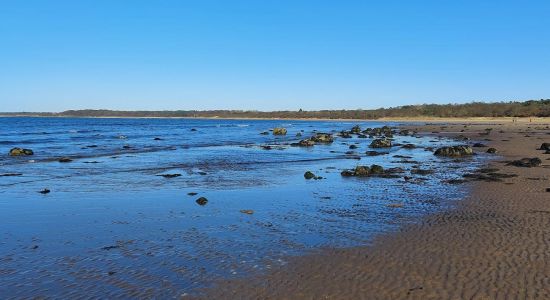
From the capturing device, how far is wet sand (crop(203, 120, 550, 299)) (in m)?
7.45

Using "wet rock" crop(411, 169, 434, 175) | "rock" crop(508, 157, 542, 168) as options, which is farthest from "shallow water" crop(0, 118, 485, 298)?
"rock" crop(508, 157, 542, 168)

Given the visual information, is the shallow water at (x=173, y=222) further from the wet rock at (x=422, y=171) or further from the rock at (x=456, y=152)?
the rock at (x=456, y=152)

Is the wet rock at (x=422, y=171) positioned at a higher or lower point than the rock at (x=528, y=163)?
lower

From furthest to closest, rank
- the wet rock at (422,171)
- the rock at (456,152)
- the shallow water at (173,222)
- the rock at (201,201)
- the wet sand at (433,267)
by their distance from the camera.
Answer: the rock at (456,152), the wet rock at (422,171), the rock at (201,201), the shallow water at (173,222), the wet sand at (433,267)

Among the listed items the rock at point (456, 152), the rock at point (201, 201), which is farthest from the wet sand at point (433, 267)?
the rock at point (456, 152)

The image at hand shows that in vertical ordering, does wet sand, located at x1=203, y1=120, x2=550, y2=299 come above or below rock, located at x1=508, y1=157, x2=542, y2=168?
below

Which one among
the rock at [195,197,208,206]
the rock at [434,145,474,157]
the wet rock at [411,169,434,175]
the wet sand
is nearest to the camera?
the wet sand

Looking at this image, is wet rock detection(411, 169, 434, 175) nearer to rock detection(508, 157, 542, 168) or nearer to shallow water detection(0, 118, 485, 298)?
shallow water detection(0, 118, 485, 298)

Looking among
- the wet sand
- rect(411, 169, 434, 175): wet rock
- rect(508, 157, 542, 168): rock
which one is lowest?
rect(411, 169, 434, 175): wet rock

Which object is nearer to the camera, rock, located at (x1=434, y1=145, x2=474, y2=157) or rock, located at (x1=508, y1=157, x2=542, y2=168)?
rock, located at (x1=508, y1=157, x2=542, y2=168)

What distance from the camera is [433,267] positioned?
28.4ft

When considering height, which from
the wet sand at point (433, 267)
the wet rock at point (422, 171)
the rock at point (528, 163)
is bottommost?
the wet rock at point (422, 171)

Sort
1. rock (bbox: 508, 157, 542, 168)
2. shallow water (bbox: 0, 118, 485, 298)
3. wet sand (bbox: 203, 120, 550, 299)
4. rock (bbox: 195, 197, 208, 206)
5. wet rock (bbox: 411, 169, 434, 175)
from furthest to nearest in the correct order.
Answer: rock (bbox: 508, 157, 542, 168) < wet rock (bbox: 411, 169, 434, 175) < rock (bbox: 195, 197, 208, 206) < shallow water (bbox: 0, 118, 485, 298) < wet sand (bbox: 203, 120, 550, 299)

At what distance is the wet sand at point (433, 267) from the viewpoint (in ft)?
24.4
